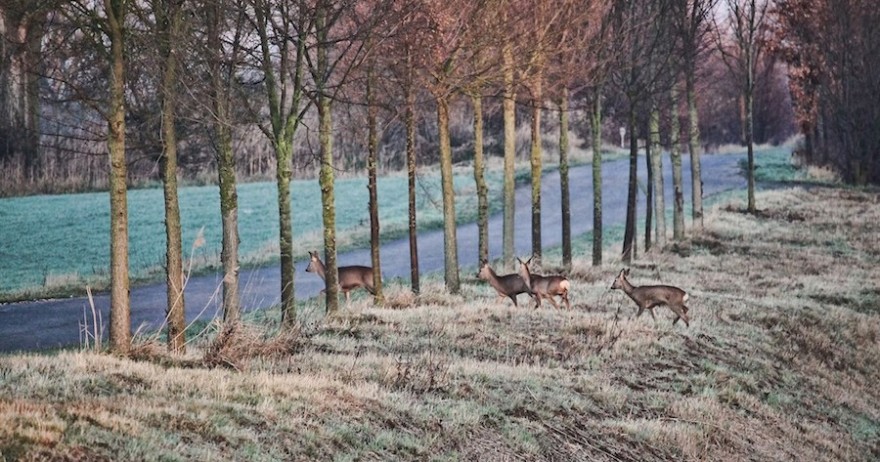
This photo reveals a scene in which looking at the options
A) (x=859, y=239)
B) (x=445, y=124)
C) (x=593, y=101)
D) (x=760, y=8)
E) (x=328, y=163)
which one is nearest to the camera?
(x=328, y=163)

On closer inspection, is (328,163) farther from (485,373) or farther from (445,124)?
(485,373)

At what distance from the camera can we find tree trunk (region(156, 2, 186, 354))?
42.5 ft

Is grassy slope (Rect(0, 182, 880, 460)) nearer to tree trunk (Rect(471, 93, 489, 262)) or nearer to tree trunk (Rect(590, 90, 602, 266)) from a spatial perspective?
tree trunk (Rect(471, 93, 489, 262))

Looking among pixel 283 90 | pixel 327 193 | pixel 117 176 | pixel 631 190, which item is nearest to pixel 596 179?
pixel 631 190

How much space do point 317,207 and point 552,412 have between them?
27149 millimetres

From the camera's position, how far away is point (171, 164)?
13.2 meters

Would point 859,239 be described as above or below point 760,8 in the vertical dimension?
below

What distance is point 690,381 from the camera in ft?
48.6

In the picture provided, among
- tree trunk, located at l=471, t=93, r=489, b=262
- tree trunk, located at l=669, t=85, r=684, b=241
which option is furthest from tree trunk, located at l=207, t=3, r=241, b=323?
tree trunk, located at l=669, t=85, r=684, b=241

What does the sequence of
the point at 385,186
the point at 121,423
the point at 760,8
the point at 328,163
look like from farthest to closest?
1. the point at 385,186
2. the point at 760,8
3. the point at 328,163
4. the point at 121,423

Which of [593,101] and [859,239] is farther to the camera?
[859,239]

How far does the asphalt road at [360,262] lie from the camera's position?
18719mm

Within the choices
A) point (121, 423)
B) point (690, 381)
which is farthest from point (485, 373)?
point (121, 423)

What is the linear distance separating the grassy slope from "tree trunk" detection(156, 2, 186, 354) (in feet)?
1.63
